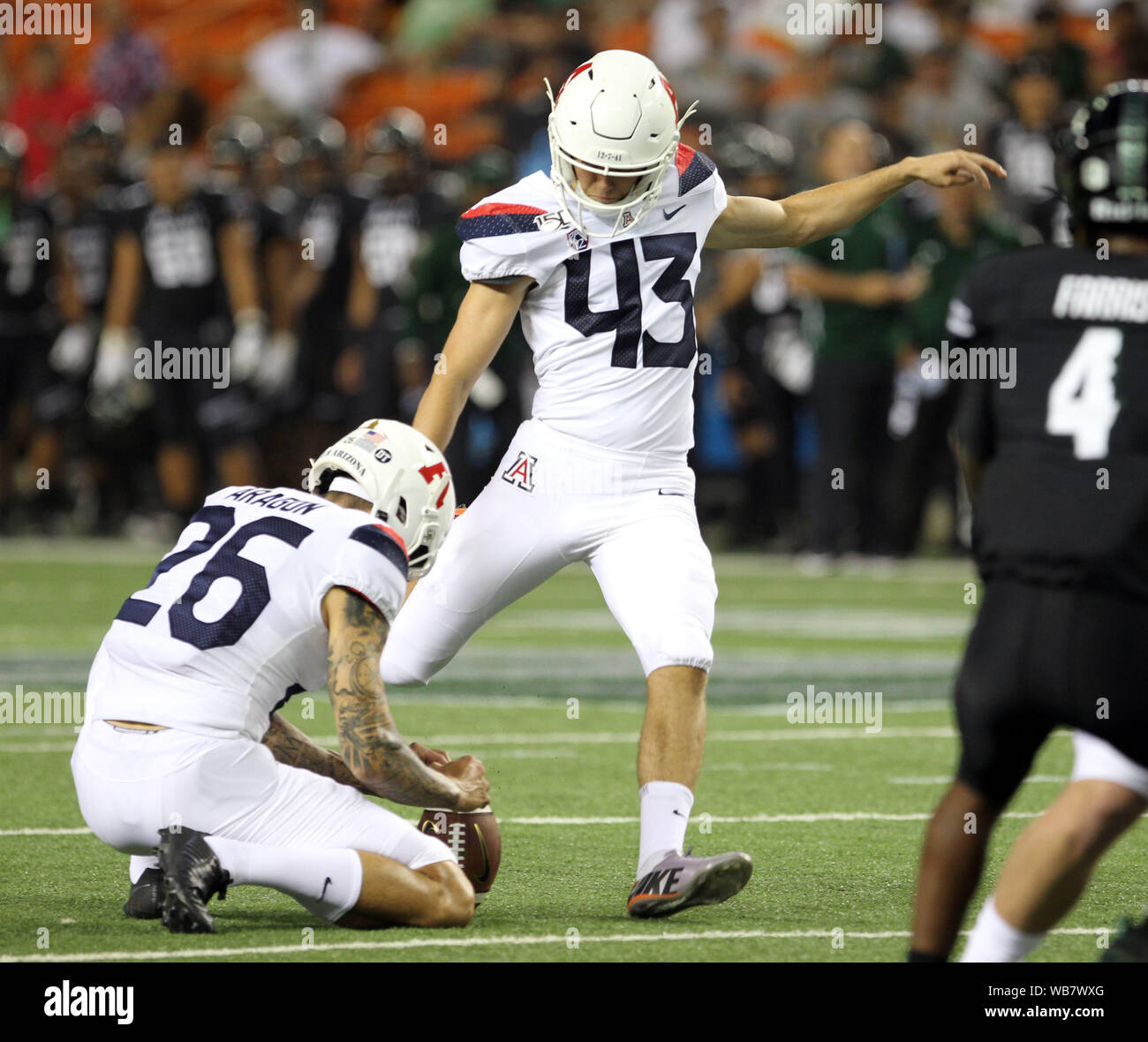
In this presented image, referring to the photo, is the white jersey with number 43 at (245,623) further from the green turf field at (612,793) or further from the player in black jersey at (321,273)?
the player in black jersey at (321,273)

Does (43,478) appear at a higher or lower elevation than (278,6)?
lower

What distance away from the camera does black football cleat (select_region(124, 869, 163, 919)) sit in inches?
174

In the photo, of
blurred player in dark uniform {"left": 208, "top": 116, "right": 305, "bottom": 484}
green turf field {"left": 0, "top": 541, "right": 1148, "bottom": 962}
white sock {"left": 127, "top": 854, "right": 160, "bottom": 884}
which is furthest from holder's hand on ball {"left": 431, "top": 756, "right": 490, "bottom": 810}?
blurred player in dark uniform {"left": 208, "top": 116, "right": 305, "bottom": 484}

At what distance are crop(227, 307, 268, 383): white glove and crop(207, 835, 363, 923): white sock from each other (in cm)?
935

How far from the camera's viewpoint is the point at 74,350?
14.7 metres

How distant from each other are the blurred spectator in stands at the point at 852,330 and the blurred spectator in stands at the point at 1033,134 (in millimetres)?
902

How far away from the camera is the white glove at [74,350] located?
1470 centimetres

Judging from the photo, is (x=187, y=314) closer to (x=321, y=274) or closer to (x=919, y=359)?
(x=321, y=274)

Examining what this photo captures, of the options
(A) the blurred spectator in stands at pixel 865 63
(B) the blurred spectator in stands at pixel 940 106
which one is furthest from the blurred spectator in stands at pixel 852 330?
(A) the blurred spectator in stands at pixel 865 63

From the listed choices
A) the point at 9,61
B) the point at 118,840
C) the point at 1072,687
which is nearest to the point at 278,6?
the point at 9,61

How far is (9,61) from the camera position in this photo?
62.3ft

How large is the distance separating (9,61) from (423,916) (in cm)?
1614
